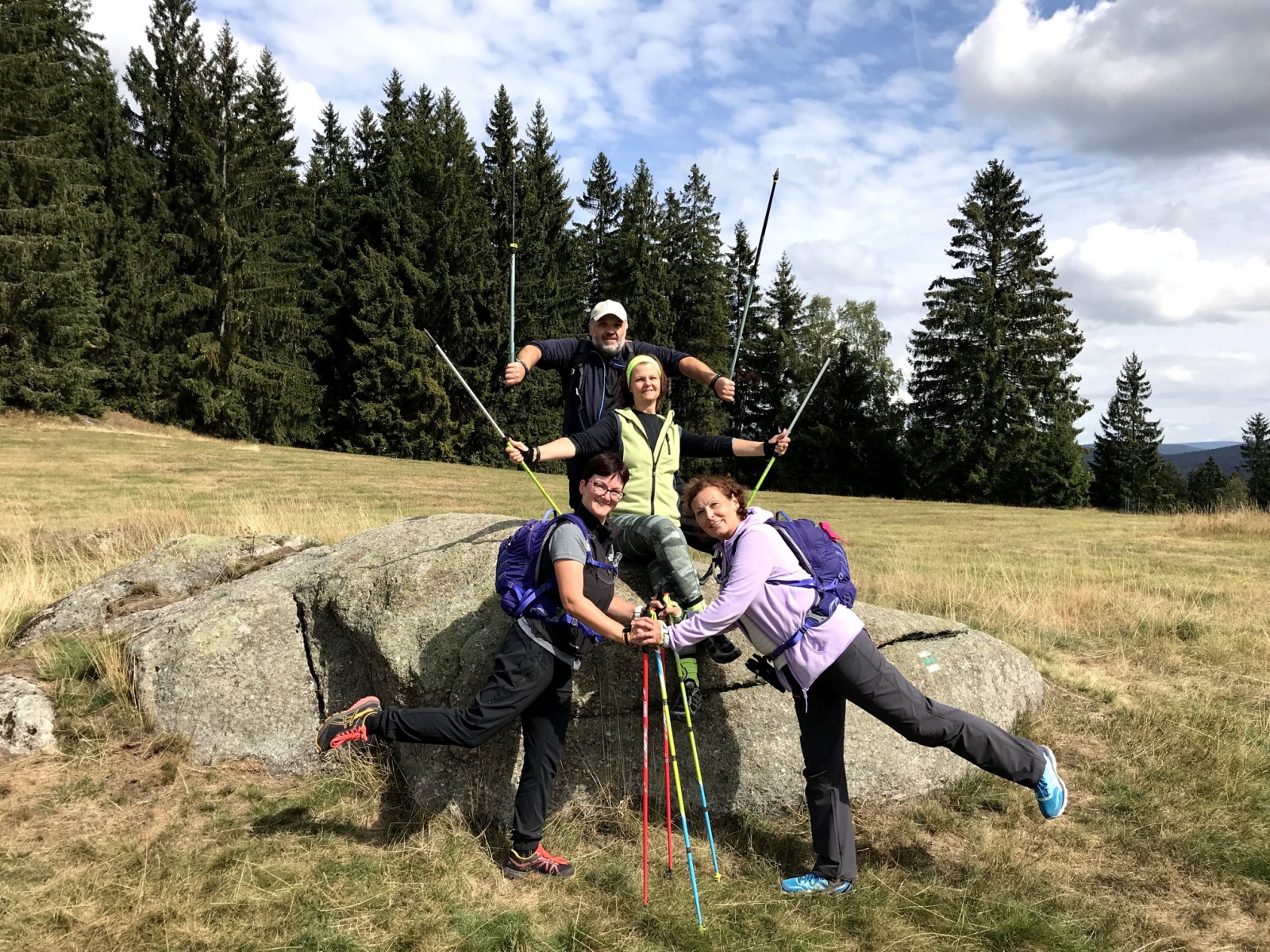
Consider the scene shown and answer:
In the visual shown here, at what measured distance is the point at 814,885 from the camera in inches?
160

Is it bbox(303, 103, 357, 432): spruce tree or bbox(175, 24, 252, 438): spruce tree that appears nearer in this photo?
bbox(175, 24, 252, 438): spruce tree

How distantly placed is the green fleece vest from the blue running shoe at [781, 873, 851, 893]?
2.05 metres

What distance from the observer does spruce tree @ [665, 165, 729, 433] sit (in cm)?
4398

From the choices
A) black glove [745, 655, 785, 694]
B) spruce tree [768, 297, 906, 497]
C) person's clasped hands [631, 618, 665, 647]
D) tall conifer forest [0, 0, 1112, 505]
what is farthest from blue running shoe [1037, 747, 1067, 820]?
spruce tree [768, 297, 906, 497]

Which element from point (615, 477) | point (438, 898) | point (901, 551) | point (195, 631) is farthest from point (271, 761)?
point (901, 551)

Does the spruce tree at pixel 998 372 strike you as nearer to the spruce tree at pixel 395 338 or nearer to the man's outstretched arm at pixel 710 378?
the spruce tree at pixel 395 338

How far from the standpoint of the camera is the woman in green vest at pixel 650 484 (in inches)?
182

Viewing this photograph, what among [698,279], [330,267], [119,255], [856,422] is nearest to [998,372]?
[856,422]

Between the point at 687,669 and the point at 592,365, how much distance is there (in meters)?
2.19

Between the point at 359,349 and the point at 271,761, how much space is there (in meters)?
34.9

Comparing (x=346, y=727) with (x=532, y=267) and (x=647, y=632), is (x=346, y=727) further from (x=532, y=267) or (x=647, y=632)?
(x=532, y=267)

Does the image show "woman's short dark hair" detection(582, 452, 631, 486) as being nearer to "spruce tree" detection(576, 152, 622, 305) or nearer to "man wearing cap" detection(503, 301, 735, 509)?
"man wearing cap" detection(503, 301, 735, 509)

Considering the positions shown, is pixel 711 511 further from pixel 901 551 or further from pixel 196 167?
pixel 196 167

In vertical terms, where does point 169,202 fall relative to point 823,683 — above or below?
above
